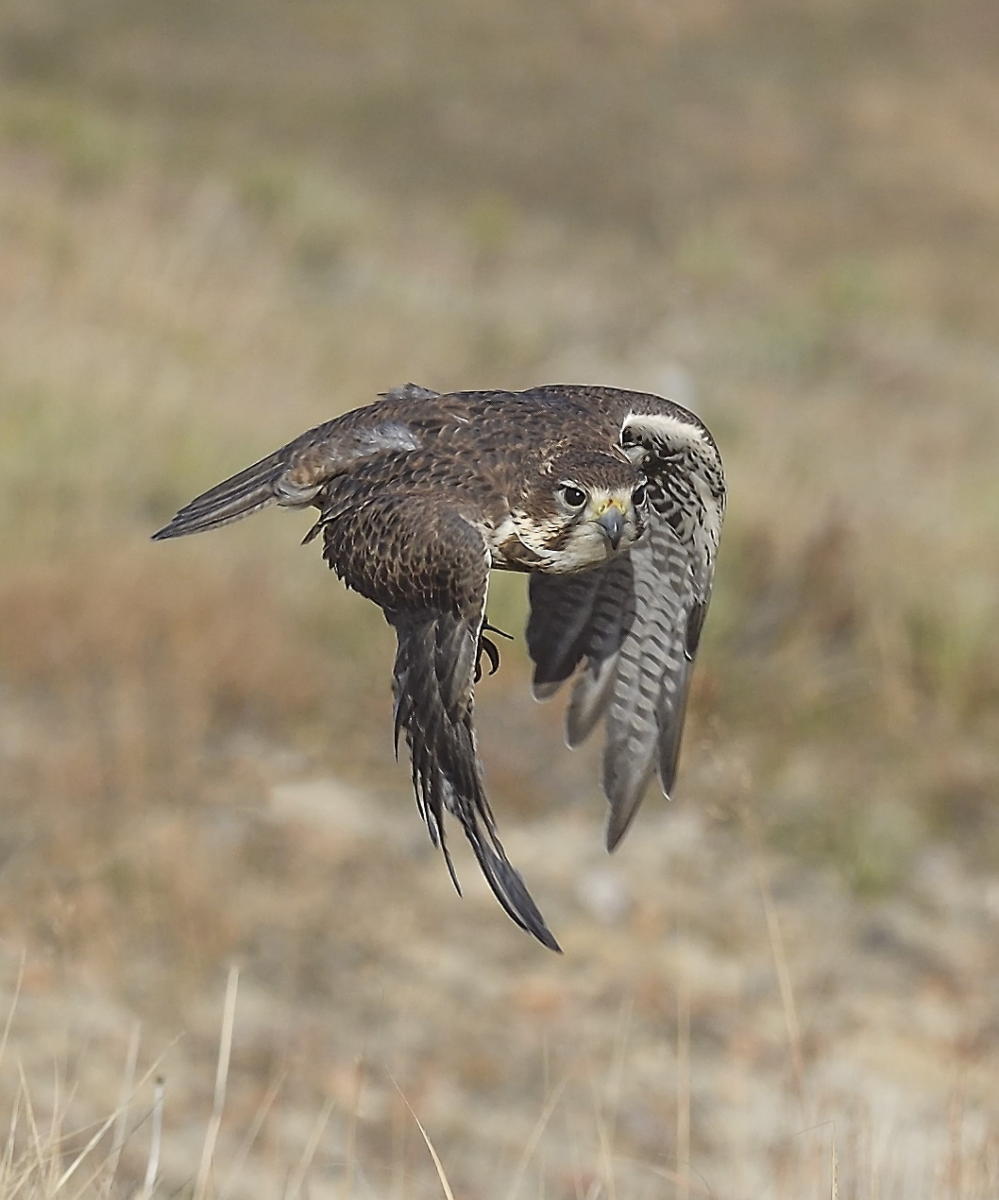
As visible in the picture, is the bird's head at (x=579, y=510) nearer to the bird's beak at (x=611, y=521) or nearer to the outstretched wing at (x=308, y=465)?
the bird's beak at (x=611, y=521)

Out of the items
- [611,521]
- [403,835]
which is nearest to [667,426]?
[611,521]

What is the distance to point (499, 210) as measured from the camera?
22.4 metres

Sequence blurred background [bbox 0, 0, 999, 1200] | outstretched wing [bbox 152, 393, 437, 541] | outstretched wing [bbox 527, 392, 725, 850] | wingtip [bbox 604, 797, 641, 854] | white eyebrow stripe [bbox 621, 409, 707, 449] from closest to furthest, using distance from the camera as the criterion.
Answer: outstretched wing [bbox 152, 393, 437, 541]
white eyebrow stripe [bbox 621, 409, 707, 449]
wingtip [bbox 604, 797, 641, 854]
outstretched wing [bbox 527, 392, 725, 850]
blurred background [bbox 0, 0, 999, 1200]

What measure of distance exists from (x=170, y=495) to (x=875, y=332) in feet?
43.4

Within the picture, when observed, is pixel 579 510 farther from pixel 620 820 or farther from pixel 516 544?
pixel 620 820

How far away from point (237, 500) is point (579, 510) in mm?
634

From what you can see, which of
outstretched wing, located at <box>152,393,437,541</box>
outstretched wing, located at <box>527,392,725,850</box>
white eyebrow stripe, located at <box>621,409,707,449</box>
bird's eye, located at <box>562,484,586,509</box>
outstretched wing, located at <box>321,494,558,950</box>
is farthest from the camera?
outstretched wing, located at <box>527,392,725,850</box>

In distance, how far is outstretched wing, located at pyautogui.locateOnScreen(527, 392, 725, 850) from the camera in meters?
3.85

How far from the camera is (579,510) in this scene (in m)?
3.15

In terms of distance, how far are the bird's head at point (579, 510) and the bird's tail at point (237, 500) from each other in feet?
1.49

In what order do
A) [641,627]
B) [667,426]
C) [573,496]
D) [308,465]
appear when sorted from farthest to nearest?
1. [641,627]
2. [667,426]
3. [308,465]
4. [573,496]

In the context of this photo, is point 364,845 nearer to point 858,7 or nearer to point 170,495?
point 170,495

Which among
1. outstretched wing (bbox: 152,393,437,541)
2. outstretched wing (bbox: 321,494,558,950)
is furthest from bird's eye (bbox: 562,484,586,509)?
outstretched wing (bbox: 152,393,437,541)

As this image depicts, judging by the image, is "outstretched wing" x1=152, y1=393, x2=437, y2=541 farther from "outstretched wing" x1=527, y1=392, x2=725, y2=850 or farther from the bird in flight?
"outstretched wing" x1=527, y1=392, x2=725, y2=850
